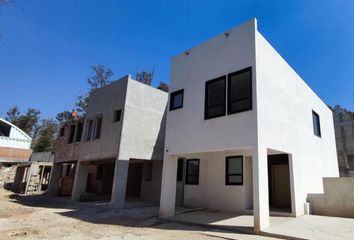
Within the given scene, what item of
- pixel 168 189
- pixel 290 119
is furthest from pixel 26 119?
pixel 290 119

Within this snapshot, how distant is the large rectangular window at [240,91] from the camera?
8.76 metres

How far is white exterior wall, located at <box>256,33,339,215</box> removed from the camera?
8.91 meters

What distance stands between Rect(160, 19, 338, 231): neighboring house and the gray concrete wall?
728 mm

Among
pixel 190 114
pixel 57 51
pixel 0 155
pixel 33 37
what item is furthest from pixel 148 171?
pixel 0 155

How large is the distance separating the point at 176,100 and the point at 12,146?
34.4m

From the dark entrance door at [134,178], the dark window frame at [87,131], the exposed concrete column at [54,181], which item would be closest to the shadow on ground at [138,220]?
the dark window frame at [87,131]

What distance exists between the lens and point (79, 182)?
55.4 feet

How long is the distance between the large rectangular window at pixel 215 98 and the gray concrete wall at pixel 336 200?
6.02m

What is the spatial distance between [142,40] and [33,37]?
6.17m

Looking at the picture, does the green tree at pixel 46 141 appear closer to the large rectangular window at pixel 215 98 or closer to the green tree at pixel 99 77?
the green tree at pixel 99 77

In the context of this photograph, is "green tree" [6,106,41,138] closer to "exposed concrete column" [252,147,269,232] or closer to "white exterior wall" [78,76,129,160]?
"white exterior wall" [78,76,129,160]

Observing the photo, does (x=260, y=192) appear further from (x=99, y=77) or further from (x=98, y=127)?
(x=99, y=77)

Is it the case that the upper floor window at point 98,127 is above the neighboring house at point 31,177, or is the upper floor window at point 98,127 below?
above

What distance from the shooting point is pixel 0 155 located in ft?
109
